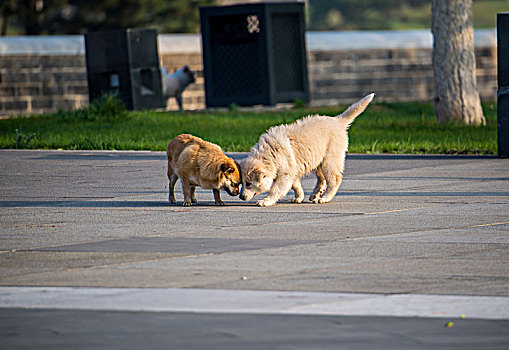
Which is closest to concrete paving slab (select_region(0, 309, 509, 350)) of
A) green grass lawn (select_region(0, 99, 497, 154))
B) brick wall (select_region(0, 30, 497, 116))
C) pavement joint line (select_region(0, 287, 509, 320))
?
pavement joint line (select_region(0, 287, 509, 320))

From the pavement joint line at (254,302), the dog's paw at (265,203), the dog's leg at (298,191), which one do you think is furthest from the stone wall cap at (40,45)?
the pavement joint line at (254,302)

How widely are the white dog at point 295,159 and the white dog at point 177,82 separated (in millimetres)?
15265

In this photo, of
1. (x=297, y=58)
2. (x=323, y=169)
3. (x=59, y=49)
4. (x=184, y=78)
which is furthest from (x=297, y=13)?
(x=323, y=169)

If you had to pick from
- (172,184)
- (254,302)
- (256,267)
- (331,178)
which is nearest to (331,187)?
(331,178)

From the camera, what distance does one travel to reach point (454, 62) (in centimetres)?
2148

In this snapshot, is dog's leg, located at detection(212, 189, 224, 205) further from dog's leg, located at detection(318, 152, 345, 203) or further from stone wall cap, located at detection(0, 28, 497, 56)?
stone wall cap, located at detection(0, 28, 497, 56)

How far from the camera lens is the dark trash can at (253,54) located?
967 inches

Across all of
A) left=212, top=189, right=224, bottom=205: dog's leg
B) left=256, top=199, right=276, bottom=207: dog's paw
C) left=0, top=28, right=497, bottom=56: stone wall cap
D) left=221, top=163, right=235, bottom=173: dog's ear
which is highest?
left=0, top=28, right=497, bottom=56: stone wall cap

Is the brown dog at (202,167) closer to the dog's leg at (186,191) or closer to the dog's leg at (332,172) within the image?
the dog's leg at (186,191)

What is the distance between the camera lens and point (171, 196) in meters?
11.3

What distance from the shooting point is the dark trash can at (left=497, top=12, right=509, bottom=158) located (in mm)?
16141

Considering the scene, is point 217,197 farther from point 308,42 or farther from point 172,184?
point 308,42

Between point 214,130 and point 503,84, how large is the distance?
20.7 ft

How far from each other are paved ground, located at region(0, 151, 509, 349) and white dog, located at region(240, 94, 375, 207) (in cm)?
30
